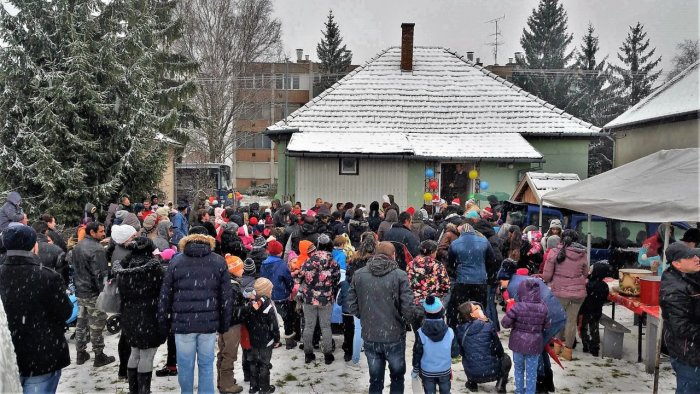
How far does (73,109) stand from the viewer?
56.9 ft

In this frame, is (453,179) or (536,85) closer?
(453,179)

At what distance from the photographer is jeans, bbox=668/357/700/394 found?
4.80m

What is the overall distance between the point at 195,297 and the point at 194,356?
0.69 meters

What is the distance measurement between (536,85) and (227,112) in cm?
2382

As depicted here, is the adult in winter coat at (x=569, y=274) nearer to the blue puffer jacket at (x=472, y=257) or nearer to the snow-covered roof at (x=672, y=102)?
the blue puffer jacket at (x=472, y=257)

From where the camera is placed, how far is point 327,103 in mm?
21547

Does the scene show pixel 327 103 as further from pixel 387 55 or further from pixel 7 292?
pixel 7 292

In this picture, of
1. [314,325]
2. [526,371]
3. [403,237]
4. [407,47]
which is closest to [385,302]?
[526,371]

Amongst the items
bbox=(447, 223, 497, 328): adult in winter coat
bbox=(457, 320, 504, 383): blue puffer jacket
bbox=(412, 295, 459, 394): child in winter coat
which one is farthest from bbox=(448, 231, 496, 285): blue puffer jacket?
bbox=(412, 295, 459, 394): child in winter coat

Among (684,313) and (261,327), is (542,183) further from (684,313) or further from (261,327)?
(261,327)

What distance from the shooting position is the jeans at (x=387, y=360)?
18.0 ft

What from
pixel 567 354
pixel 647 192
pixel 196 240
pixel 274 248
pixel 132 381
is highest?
pixel 647 192

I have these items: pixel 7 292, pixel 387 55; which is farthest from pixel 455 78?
pixel 7 292

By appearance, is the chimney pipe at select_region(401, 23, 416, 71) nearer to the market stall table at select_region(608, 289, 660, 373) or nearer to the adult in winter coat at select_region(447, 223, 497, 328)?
the adult in winter coat at select_region(447, 223, 497, 328)
